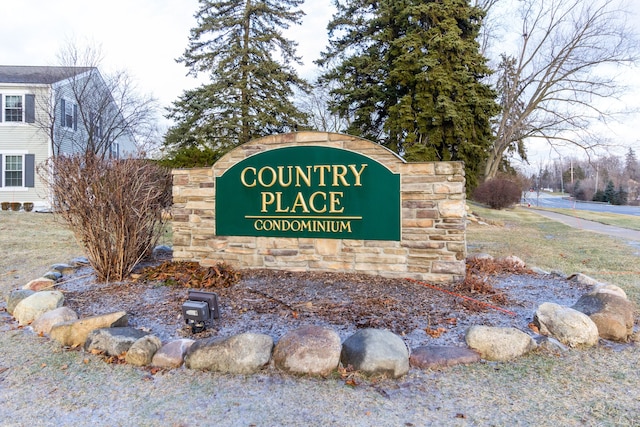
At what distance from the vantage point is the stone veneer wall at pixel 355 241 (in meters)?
4.42

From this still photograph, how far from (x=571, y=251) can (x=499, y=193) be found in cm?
1309

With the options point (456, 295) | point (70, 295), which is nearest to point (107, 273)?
point (70, 295)

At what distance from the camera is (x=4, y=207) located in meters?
15.9

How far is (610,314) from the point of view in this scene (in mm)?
3143

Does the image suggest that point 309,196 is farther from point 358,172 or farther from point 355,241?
point 355,241

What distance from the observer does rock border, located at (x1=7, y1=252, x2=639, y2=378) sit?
2551 millimetres

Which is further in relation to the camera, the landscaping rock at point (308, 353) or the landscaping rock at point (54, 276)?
the landscaping rock at point (54, 276)

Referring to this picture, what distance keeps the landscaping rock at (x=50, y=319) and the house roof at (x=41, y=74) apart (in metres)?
16.9

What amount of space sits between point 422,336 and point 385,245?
5.62 feet

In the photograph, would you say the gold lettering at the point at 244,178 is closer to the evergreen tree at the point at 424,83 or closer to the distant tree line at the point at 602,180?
the evergreen tree at the point at 424,83

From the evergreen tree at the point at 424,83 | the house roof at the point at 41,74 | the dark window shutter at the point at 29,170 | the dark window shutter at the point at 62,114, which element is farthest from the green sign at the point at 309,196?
the dark window shutter at the point at 29,170

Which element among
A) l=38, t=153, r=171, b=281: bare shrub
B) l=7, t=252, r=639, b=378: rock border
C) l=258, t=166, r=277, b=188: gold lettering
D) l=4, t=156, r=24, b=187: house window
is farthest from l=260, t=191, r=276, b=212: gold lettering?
l=4, t=156, r=24, b=187: house window

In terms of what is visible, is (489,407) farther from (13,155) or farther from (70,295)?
(13,155)

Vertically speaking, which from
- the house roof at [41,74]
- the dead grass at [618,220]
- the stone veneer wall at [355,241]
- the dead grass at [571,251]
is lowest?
the dead grass at [571,251]
